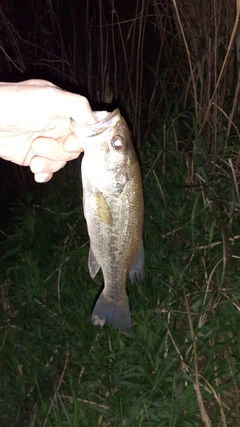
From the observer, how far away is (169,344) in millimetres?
2645

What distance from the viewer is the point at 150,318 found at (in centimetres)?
279

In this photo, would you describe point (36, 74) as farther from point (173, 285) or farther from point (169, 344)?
point (169, 344)

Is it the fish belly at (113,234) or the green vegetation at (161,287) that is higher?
the fish belly at (113,234)

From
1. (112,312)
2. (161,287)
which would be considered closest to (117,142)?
(112,312)

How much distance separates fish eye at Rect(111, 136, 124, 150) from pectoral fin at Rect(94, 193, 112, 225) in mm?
188

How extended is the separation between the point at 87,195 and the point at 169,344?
1.30 metres

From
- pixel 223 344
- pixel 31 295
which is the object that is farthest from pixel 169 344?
pixel 31 295

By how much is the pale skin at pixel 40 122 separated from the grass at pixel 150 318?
3.72 ft

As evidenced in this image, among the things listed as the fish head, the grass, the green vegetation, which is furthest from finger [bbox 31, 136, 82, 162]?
the grass

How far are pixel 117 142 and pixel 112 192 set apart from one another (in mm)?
190

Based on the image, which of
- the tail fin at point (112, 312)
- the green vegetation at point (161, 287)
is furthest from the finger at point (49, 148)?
the green vegetation at point (161, 287)

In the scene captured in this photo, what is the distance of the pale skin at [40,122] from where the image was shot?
1522mm

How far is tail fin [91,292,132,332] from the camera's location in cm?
213

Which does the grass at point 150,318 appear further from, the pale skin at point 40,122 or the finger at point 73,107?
the finger at point 73,107
